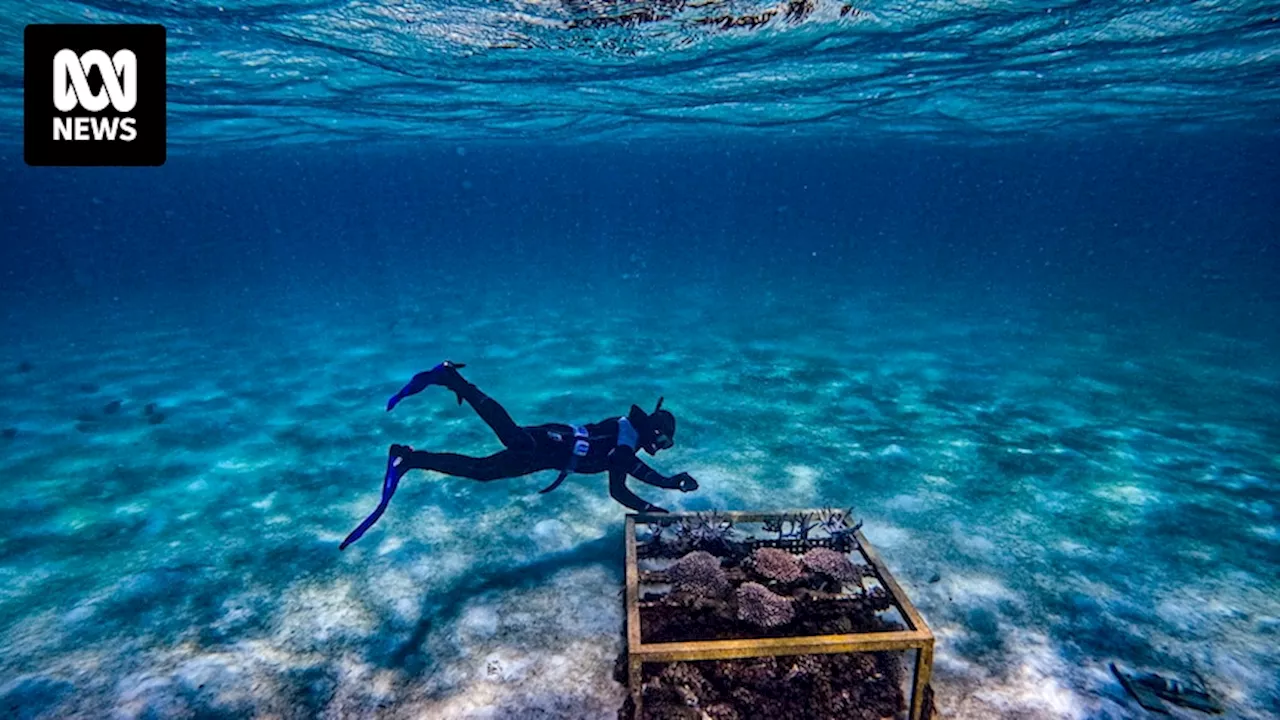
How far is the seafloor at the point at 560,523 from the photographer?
5758mm

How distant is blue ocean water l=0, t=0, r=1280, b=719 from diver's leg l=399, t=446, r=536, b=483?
1079 mm

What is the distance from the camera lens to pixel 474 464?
7781 mm

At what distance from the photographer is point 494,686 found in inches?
220

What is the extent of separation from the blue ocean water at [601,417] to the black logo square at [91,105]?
4.58 metres

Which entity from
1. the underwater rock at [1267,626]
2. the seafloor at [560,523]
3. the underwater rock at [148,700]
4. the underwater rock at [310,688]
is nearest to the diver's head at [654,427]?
the seafloor at [560,523]

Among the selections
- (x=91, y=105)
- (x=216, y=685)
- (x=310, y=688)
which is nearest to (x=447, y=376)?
(x=310, y=688)

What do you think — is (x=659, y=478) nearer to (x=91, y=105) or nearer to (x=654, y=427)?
(x=654, y=427)

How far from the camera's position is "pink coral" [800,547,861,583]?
5688 millimetres

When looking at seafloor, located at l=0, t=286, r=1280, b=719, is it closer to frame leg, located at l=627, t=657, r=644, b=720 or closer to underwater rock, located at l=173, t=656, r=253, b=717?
underwater rock, located at l=173, t=656, r=253, b=717

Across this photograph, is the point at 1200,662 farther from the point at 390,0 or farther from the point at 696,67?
the point at 696,67

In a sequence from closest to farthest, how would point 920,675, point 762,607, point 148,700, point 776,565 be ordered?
1. point 920,675
2. point 762,607
3. point 148,700
4. point 776,565

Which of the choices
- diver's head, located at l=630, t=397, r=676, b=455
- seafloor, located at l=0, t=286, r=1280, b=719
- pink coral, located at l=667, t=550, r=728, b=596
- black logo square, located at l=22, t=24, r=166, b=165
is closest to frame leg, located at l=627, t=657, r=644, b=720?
seafloor, located at l=0, t=286, r=1280, b=719

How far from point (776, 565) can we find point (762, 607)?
2.05 ft

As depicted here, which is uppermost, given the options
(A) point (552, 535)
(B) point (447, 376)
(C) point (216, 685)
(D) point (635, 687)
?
(B) point (447, 376)
